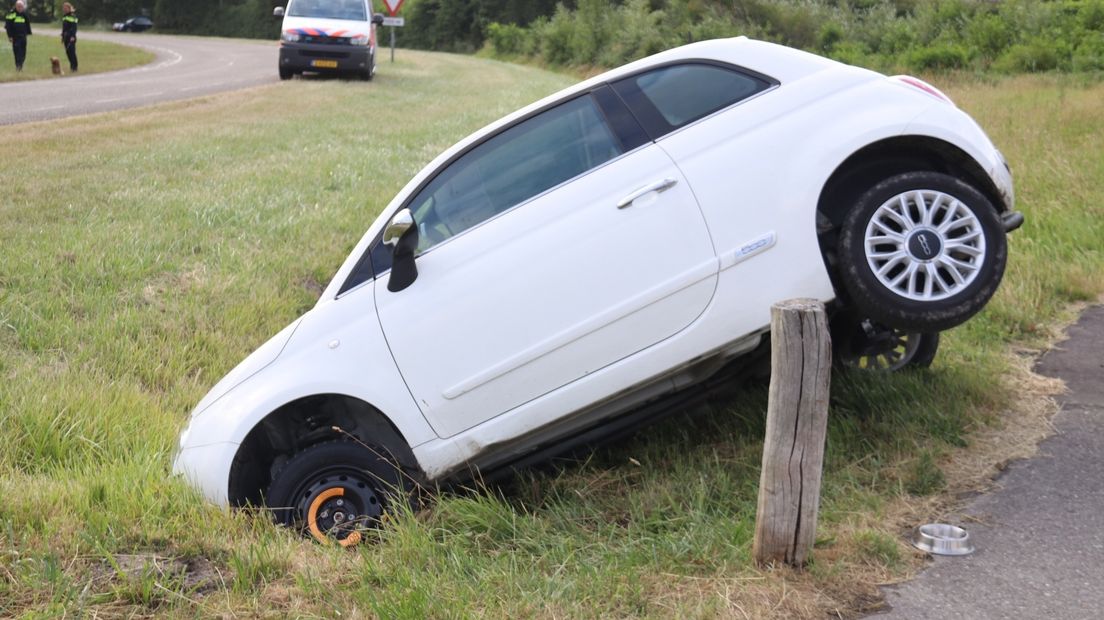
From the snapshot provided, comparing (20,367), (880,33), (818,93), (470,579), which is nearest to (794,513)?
(470,579)

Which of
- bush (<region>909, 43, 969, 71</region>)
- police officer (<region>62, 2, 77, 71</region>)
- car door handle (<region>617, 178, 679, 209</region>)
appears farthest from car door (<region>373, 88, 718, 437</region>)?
police officer (<region>62, 2, 77, 71</region>)

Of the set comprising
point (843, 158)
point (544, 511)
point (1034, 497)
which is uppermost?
point (843, 158)

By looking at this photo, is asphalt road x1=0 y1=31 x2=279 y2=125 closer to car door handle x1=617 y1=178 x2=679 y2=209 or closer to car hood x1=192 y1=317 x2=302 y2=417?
car hood x1=192 y1=317 x2=302 y2=417

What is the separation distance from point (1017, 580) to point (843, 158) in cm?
189

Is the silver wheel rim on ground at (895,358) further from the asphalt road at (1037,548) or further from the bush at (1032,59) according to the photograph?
the bush at (1032,59)

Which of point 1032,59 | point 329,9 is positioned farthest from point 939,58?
point 329,9

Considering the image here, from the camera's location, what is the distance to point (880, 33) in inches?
1229

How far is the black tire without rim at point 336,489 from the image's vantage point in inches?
194

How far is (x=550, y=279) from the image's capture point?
15.8 ft

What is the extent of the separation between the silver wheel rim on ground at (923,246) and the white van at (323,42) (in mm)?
22290

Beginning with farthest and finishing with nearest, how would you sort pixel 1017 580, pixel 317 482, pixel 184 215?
pixel 184 215
pixel 317 482
pixel 1017 580

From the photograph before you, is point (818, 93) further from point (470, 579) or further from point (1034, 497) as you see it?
point (470, 579)

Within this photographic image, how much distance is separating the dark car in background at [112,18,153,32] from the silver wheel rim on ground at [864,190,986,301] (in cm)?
8109

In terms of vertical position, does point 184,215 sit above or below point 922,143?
below
